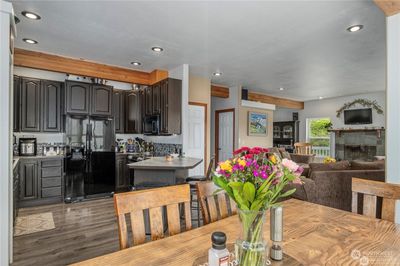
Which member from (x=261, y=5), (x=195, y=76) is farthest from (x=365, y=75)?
(x=261, y=5)

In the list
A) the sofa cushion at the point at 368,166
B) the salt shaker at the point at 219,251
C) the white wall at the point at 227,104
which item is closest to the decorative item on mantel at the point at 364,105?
the white wall at the point at 227,104

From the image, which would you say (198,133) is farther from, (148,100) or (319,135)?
(319,135)

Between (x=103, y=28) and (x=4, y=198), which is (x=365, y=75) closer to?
(x=103, y=28)

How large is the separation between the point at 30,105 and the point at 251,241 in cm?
501

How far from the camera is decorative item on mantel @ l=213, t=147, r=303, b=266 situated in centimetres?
81

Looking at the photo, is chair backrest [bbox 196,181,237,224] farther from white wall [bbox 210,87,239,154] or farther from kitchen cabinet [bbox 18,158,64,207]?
white wall [bbox 210,87,239,154]

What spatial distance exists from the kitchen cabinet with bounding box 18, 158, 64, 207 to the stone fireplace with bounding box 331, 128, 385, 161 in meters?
8.47

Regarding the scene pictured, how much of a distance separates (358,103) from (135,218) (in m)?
9.01

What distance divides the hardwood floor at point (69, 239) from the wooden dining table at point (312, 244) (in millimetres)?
1868

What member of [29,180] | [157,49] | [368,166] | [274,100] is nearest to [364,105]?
[274,100]

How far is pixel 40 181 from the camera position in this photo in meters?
4.24

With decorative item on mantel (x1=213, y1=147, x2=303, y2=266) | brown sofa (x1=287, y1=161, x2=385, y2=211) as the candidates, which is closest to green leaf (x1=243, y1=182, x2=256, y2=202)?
decorative item on mantel (x1=213, y1=147, x2=303, y2=266)

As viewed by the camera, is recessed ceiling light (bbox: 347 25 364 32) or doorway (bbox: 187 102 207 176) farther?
doorway (bbox: 187 102 207 176)

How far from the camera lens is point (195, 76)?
5500 millimetres
